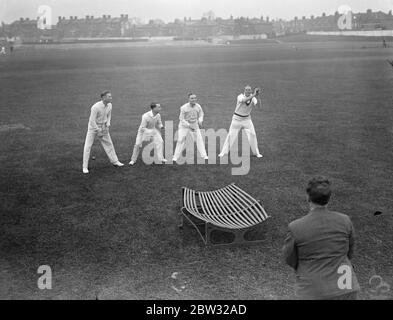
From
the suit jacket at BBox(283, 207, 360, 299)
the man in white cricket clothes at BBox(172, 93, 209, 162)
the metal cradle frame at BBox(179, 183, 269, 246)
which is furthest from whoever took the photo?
the man in white cricket clothes at BBox(172, 93, 209, 162)

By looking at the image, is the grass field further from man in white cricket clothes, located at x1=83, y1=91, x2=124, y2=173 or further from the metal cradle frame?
man in white cricket clothes, located at x1=83, y1=91, x2=124, y2=173

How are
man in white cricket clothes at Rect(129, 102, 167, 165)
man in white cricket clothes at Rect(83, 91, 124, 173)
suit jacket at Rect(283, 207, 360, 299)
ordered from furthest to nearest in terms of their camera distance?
man in white cricket clothes at Rect(129, 102, 167, 165)
man in white cricket clothes at Rect(83, 91, 124, 173)
suit jacket at Rect(283, 207, 360, 299)

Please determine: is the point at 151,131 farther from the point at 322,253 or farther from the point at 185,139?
the point at 322,253

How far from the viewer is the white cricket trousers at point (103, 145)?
1095 centimetres

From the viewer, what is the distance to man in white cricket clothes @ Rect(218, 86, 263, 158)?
38.3 feet

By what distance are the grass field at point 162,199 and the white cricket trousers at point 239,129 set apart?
61cm

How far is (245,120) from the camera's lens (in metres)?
12.0

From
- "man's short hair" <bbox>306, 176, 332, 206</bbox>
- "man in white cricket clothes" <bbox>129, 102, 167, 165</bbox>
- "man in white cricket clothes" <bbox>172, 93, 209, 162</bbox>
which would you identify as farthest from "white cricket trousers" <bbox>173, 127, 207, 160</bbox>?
"man's short hair" <bbox>306, 176, 332, 206</bbox>

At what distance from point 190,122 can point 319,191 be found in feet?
27.0

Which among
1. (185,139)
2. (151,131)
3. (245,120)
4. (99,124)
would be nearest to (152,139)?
(151,131)

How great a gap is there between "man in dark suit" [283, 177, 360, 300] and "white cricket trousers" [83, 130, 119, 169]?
792cm
